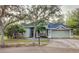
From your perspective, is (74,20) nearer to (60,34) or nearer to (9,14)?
(60,34)

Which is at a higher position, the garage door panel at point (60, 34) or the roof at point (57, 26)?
the roof at point (57, 26)

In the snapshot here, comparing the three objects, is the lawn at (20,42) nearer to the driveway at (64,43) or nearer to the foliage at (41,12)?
the driveway at (64,43)

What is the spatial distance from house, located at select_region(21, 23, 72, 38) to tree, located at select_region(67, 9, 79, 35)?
0.07m

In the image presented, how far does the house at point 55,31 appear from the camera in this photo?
1860 millimetres

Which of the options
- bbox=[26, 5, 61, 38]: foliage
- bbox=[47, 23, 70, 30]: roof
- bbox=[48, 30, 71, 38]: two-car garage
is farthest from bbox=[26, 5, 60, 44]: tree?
bbox=[48, 30, 71, 38]: two-car garage

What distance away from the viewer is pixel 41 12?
75.1 inches

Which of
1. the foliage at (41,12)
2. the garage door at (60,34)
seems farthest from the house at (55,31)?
the foliage at (41,12)

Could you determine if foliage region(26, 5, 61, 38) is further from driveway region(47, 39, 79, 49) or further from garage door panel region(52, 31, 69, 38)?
driveway region(47, 39, 79, 49)

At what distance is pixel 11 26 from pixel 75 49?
0.94 metres

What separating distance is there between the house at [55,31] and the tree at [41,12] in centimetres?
12

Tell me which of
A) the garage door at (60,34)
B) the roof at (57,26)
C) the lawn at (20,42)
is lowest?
the lawn at (20,42)

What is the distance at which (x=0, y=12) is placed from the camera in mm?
1900

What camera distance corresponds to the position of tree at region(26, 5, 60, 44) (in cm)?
190
